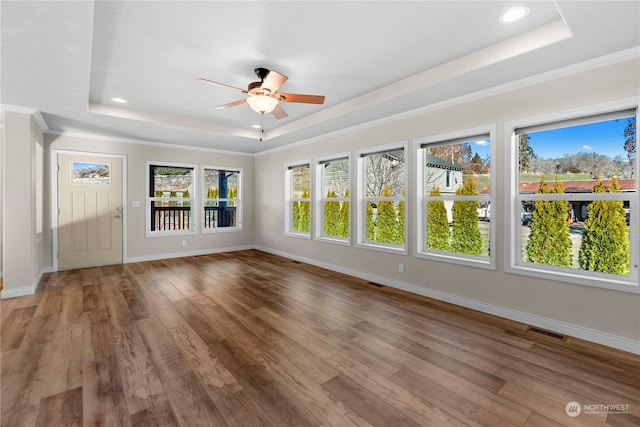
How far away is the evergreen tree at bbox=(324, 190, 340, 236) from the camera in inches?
215

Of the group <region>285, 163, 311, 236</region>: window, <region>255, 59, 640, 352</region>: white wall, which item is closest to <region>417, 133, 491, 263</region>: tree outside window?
<region>255, 59, 640, 352</region>: white wall

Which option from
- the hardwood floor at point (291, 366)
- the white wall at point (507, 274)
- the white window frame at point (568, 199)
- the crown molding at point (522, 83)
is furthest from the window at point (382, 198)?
the white window frame at point (568, 199)

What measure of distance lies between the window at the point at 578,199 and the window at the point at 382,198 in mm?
1469

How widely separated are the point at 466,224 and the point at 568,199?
104 centimetres

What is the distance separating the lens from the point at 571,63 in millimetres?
2652

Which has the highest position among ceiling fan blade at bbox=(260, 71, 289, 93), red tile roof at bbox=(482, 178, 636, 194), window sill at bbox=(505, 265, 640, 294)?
ceiling fan blade at bbox=(260, 71, 289, 93)

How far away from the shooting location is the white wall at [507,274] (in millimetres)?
A: 2512

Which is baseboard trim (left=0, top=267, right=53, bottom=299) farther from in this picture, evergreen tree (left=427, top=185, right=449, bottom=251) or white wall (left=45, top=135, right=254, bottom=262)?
evergreen tree (left=427, top=185, right=449, bottom=251)

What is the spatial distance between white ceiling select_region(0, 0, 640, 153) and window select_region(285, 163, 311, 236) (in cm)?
230

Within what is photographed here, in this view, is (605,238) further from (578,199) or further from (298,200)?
(298,200)

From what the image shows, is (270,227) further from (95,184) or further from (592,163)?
(592,163)

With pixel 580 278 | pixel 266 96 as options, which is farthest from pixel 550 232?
pixel 266 96

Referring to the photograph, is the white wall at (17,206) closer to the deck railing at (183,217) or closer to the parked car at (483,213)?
the deck railing at (183,217)

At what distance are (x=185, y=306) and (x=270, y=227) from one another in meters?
3.69
